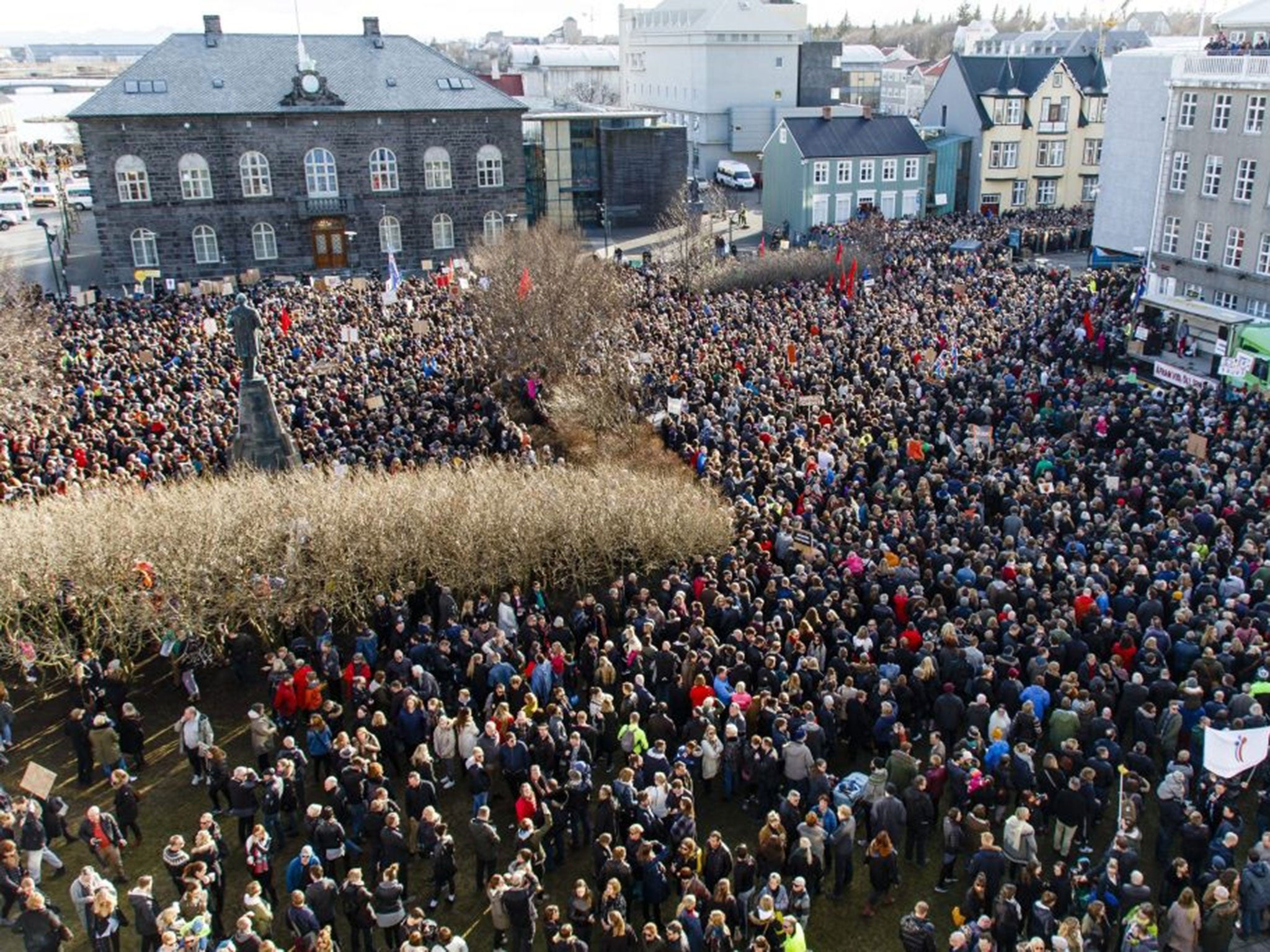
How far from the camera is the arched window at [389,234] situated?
54562 mm

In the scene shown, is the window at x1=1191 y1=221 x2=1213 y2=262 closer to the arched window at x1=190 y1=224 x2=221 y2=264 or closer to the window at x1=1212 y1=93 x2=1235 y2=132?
the window at x1=1212 y1=93 x2=1235 y2=132

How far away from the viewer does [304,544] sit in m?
18.2

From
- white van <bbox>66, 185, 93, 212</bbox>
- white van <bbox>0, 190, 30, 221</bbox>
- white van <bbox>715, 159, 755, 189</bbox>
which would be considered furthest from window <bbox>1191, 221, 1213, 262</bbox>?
white van <bbox>66, 185, 93, 212</bbox>

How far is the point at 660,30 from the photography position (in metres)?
90.5

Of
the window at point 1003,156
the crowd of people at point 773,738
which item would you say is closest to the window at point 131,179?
the crowd of people at point 773,738

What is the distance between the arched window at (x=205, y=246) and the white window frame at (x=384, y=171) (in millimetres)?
7838

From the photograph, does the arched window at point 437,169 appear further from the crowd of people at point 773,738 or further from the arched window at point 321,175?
the crowd of people at point 773,738

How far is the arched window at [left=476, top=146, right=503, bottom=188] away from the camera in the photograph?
55.5 metres

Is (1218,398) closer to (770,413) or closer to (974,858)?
(770,413)

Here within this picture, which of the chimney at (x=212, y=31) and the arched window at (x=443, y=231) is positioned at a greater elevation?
the chimney at (x=212, y=31)

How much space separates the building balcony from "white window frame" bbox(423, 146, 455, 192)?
3992 mm

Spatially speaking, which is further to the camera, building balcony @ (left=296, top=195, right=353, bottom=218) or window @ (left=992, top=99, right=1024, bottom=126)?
window @ (left=992, top=99, right=1024, bottom=126)

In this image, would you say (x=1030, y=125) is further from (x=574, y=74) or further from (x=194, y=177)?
(x=574, y=74)

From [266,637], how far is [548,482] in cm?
579
